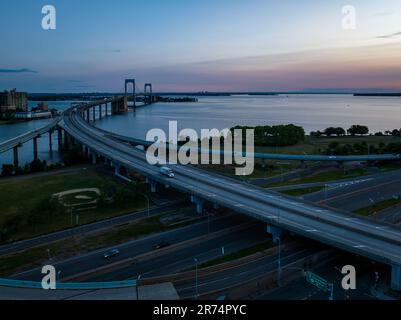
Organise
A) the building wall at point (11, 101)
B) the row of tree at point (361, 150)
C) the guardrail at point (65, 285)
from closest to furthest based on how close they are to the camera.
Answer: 1. the guardrail at point (65, 285)
2. the row of tree at point (361, 150)
3. the building wall at point (11, 101)

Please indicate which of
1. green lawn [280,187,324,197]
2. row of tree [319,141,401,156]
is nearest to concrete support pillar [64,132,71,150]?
row of tree [319,141,401,156]

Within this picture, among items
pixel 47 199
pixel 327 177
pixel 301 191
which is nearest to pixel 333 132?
pixel 327 177

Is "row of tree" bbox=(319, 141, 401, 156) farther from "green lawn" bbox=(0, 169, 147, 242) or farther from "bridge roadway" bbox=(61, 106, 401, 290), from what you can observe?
"green lawn" bbox=(0, 169, 147, 242)

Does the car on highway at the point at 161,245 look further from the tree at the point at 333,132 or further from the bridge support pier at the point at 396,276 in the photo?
the tree at the point at 333,132

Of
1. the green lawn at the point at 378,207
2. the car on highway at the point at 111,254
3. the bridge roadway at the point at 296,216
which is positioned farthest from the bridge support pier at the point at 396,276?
the car on highway at the point at 111,254
